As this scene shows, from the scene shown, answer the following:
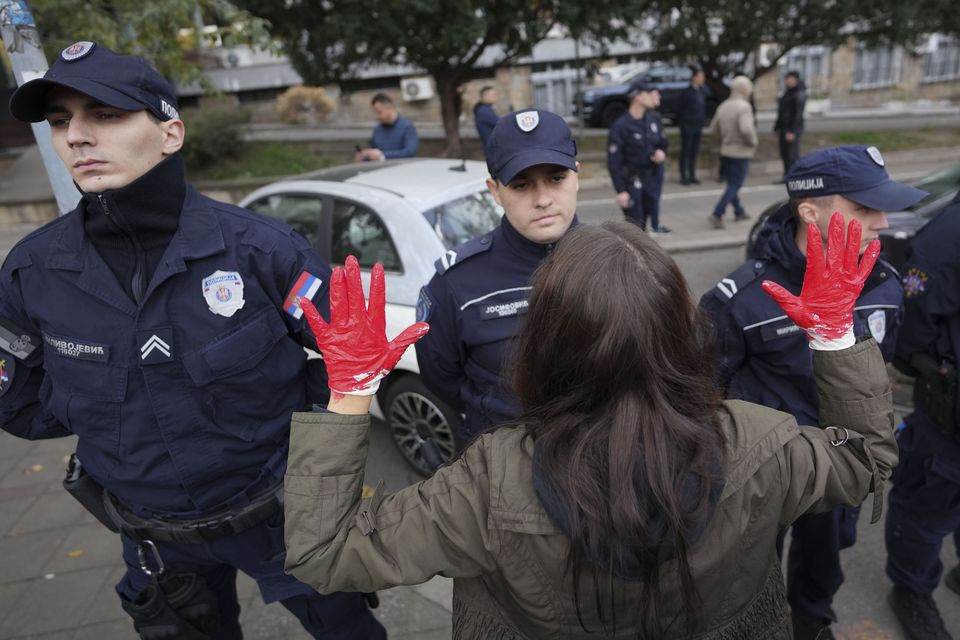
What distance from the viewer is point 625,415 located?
1157 millimetres

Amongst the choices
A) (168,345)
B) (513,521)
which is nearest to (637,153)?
(168,345)

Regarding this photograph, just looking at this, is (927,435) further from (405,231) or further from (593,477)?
(405,231)

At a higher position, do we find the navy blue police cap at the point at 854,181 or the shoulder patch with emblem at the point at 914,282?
the navy blue police cap at the point at 854,181

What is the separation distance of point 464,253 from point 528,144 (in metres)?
0.44

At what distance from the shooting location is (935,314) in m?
2.33

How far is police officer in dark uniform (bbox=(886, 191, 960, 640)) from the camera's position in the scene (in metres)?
2.30

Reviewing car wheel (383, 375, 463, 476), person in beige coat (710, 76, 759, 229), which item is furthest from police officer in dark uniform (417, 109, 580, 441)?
person in beige coat (710, 76, 759, 229)

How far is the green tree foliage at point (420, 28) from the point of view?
1039cm

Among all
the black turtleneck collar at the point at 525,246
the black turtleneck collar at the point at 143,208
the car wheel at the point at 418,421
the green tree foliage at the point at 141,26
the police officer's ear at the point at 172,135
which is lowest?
the car wheel at the point at 418,421

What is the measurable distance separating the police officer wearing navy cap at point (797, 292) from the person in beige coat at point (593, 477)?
0.83 meters

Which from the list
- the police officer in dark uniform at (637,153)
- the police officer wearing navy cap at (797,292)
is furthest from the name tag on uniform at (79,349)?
the police officer in dark uniform at (637,153)

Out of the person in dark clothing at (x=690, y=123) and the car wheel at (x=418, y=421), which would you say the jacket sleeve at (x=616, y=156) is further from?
the car wheel at (x=418, y=421)

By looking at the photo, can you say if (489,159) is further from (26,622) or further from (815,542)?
(26,622)

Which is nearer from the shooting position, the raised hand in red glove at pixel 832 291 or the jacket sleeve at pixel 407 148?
the raised hand in red glove at pixel 832 291
